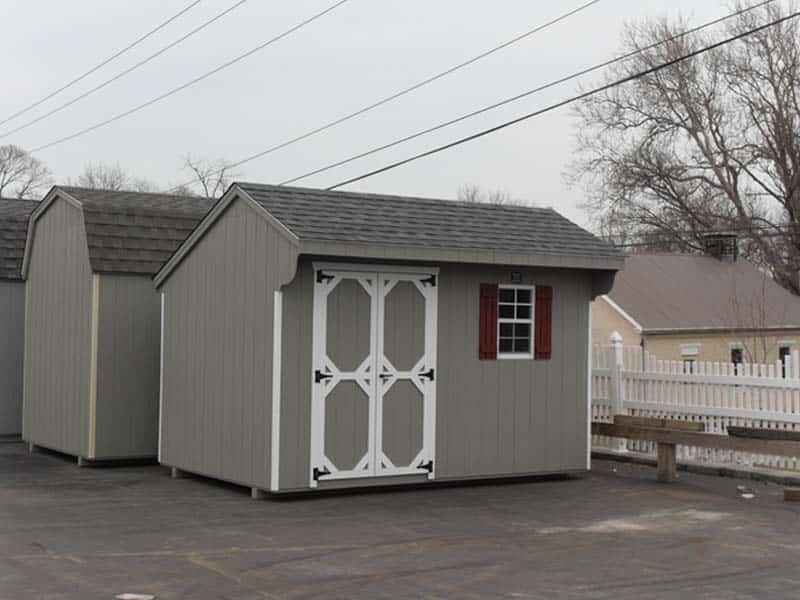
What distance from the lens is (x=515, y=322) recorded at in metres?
12.9

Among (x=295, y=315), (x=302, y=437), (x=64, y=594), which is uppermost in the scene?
(x=295, y=315)

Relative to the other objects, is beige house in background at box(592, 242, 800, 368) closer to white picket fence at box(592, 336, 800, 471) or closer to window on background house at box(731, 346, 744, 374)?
window on background house at box(731, 346, 744, 374)

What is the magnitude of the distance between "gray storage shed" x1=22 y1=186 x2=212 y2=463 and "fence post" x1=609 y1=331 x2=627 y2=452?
234 inches

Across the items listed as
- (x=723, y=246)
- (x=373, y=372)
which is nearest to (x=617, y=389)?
(x=373, y=372)

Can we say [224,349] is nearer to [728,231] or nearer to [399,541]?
[399,541]

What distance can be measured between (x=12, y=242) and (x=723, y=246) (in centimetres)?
2292

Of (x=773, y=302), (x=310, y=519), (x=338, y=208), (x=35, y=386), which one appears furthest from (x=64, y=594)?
(x=773, y=302)

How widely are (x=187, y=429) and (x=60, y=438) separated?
2900 mm

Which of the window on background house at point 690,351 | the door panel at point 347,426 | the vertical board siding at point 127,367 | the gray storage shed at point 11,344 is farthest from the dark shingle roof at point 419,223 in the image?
the window on background house at point 690,351

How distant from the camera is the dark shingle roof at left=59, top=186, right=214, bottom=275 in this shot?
14.1m

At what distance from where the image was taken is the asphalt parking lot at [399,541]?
293 inches

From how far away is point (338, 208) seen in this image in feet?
40.1

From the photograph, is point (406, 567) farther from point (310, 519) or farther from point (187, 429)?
point (187, 429)

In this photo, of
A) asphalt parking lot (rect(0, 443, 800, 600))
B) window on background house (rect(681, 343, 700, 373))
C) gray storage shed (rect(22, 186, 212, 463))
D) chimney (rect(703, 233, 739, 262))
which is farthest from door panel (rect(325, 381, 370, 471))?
chimney (rect(703, 233, 739, 262))
